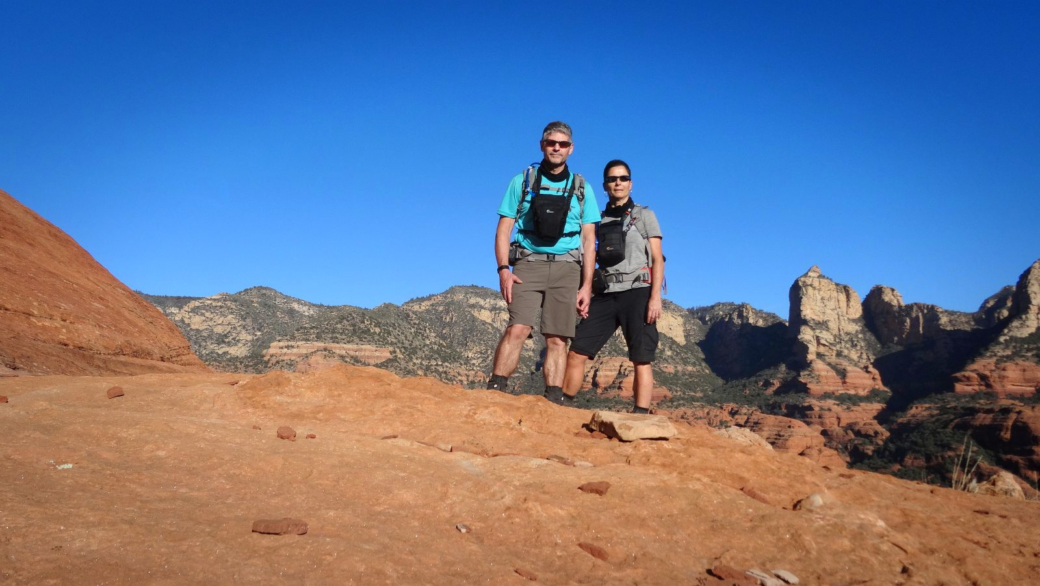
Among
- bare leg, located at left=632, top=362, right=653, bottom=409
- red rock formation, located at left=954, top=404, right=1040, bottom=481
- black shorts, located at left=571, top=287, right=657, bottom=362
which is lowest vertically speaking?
red rock formation, located at left=954, top=404, right=1040, bottom=481

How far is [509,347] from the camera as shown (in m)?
6.54

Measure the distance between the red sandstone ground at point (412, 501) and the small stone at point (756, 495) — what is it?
0.05 feet

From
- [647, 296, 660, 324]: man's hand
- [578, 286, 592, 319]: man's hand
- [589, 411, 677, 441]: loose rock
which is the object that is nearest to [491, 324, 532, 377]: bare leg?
[578, 286, 592, 319]: man's hand

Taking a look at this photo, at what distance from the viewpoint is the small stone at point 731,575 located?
10.4 ft

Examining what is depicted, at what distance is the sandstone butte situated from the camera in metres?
8.34

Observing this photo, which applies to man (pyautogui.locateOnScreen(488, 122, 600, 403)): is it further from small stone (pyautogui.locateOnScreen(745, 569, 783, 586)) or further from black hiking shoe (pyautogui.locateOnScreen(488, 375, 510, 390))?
small stone (pyautogui.locateOnScreen(745, 569, 783, 586))

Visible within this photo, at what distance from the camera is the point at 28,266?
9773mm

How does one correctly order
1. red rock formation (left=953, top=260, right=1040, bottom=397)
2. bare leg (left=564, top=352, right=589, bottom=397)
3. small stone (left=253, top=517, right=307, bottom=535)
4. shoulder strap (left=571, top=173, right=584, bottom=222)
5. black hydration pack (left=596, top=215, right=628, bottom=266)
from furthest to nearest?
red rock formation (left=953, top=260, right=1040, bottom=397), black hydration pack (left=596, top=215, right=628, bottom=266), bare leg (left=564, top=352, right=589, bottom=397), shoulder strap (left=571, top=173, right=584, bottom=222), small stone (left=253, top=517, right=307, bottom=535)

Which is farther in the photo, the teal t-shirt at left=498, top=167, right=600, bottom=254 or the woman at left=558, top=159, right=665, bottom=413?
the woman at left=558, top=159, right=665, bottom=413

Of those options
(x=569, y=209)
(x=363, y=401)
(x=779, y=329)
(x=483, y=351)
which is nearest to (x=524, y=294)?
(x=569, y=209)

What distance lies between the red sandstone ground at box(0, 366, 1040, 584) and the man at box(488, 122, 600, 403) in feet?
3.38

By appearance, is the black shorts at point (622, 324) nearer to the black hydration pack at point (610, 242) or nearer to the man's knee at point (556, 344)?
the man's knee at point (556, 344)

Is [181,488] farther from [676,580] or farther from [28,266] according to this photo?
[28,266]

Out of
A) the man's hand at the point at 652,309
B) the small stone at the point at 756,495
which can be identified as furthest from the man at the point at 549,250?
the small stone at the point at 756,495
